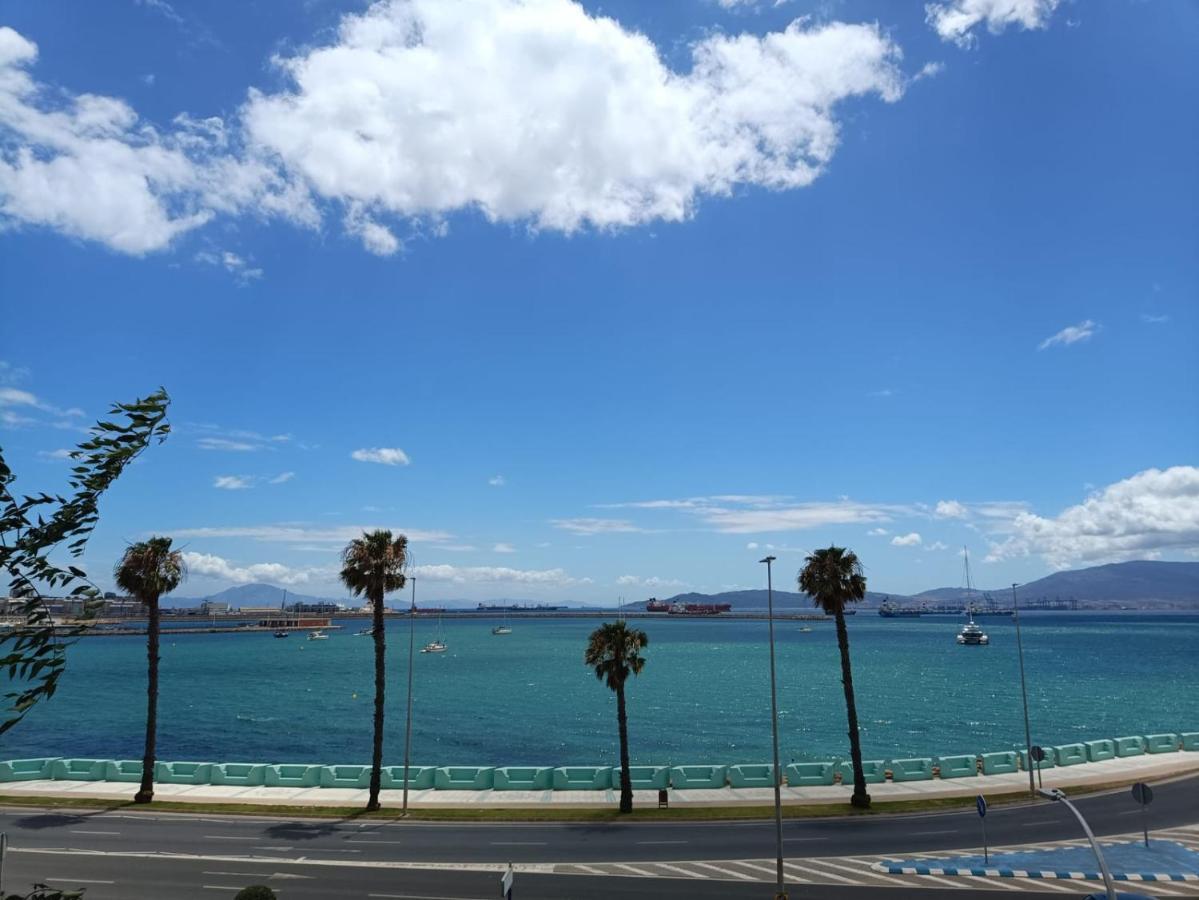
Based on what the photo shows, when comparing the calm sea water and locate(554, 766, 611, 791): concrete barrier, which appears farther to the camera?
the calm sea water

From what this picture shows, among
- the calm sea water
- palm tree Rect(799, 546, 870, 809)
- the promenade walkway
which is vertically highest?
palm tree Rect(799, 546, 870, 809)

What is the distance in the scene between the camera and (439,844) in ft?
Answer: 129

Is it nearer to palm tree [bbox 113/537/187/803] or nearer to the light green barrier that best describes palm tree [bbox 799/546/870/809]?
the light green barrier

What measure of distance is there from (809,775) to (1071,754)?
22.1 metres

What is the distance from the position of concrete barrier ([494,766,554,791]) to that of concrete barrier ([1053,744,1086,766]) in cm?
3756

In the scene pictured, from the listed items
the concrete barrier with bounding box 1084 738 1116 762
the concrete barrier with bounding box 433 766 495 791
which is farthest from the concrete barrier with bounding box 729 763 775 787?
the concrete barrier with bounding box 1084 738 1116 762

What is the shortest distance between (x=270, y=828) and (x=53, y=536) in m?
43.5

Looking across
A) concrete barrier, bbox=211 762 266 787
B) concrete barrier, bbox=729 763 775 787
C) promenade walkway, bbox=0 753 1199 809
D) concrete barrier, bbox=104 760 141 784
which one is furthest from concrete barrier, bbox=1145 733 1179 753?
concrete barrier, bbox=104 760 141 784

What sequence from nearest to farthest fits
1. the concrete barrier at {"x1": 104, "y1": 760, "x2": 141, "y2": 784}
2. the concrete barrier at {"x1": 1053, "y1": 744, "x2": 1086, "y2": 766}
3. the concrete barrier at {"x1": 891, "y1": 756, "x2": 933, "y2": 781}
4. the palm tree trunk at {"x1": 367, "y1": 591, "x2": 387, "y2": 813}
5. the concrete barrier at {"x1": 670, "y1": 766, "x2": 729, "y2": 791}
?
the palm tree trunk at {"x1": 367, "y1": 591, "x2": 387, "y2": 813}
the concrete barrier at {"x1": 670, "y1": 766, "x2": 729, "y2": 791}
the concrete barrier at {"x1": 104, "y1": 760, "x2": 141, "y2": 784}
the concrete barrier at {"x1": 891, "y1": 756, "x2": 933, "y2": 781}
the concrete barrier at {"x1": 1053, "y1": 744, "x2": 1086, "y2": 766}

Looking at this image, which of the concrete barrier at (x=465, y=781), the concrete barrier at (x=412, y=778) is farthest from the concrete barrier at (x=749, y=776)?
the concrete barrier at (x=412, y=778)

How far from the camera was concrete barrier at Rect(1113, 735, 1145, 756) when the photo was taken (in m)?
61.2

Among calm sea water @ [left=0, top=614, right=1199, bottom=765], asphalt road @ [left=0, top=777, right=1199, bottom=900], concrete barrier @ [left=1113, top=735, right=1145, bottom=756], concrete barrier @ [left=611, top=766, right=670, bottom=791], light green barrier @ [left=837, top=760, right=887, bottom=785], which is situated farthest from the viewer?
calm sea water @ [left=0, top=614, right=1199, bottom=765]

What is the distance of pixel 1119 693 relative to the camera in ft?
415

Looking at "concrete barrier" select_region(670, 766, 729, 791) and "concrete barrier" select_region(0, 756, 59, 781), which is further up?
"concrete barrier" select_region(0, 756, 59, 781)
